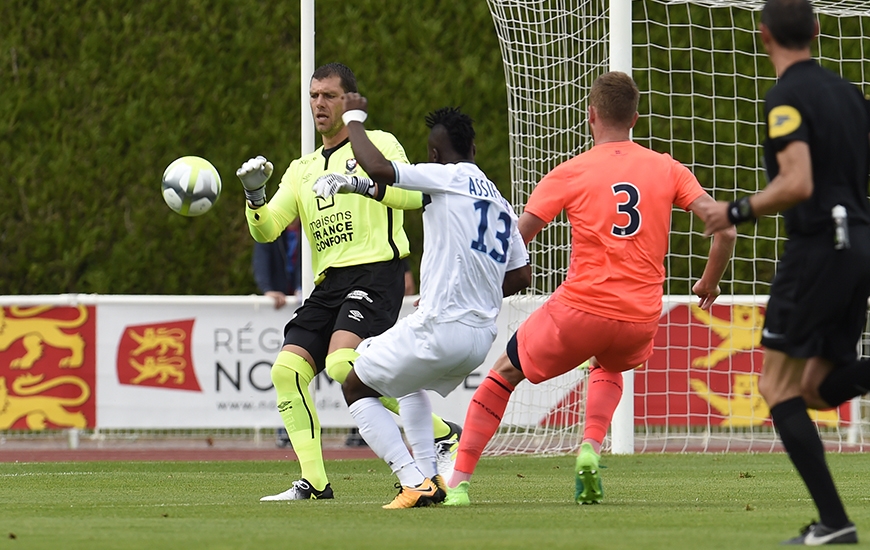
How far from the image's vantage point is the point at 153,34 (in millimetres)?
13656

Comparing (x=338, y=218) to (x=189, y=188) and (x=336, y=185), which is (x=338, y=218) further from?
(x=336, y=185)

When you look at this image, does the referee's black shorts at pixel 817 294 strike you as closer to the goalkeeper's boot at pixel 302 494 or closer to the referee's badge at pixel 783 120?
the referee's badge at pixel 783 120

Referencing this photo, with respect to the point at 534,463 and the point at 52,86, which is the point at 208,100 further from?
the point at 534,463

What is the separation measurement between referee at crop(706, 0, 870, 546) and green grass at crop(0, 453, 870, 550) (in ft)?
1.23

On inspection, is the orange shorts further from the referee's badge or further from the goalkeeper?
the referee's badge

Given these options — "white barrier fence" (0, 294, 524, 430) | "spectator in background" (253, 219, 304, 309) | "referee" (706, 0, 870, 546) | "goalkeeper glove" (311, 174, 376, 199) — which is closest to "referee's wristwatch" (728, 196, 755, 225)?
"referee" (706, 0, 870, 546)

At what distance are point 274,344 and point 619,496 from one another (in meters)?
5.40

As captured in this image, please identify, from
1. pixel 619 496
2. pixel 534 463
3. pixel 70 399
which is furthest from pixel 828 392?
pixel 70 399

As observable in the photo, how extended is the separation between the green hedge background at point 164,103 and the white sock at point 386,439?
24.3 ft

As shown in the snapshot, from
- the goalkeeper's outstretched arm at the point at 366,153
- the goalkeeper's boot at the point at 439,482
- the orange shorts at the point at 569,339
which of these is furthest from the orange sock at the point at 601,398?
the goalkeeper's outstretched arm at the point at 366,153

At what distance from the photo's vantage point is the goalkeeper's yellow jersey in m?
7.28

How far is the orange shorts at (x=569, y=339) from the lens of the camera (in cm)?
625

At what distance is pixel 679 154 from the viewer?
1336cm

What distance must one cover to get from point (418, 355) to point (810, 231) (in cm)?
195
